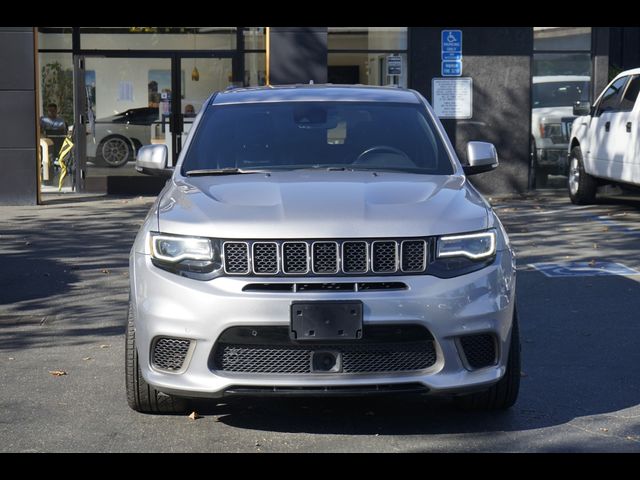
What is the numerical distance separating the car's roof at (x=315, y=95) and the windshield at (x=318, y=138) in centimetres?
6

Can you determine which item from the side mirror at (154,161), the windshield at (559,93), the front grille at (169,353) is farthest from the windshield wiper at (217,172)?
the windshield at (559,93)

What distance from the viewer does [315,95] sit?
733 cm


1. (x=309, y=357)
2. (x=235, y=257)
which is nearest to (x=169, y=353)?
(x=235, y=257)

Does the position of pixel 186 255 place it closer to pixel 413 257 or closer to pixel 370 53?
pixel 413 257

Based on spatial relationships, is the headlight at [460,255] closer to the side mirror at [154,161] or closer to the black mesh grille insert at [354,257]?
the black mesh grille insert at [354,257]

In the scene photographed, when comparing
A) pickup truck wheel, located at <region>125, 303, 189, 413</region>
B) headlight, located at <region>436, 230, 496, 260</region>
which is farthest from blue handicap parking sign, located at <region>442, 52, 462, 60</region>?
pickup truck wheel, located at <region>125, 303, 189, 413</region>

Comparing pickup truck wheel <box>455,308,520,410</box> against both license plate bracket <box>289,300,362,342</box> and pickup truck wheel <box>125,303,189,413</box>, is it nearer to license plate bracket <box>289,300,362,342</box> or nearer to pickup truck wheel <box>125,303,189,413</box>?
license plate bracket <box>289,300,362,342</box>

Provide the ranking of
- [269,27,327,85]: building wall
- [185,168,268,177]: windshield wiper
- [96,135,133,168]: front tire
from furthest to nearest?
[96,135,133,168]: front tire < [269,27,327,85]: building wall < [185,168,268,177]: windshield wiper

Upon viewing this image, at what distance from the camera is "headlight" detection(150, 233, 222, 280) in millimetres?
5504

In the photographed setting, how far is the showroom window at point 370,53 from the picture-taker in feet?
58.7

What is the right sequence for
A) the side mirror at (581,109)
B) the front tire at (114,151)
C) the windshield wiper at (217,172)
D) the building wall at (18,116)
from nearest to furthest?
1. the windshield wiper at (217,172)
2. the side mirror at (581,109)
3. the building wall at (18,116)
4. the front tire at (114,151)

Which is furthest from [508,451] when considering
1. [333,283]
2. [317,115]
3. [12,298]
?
[12,298]
